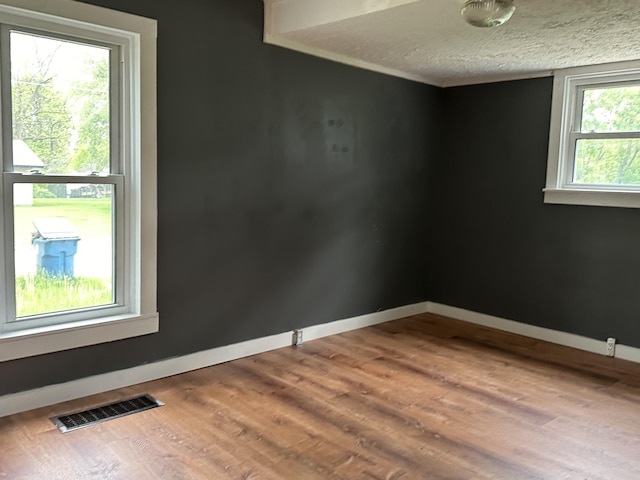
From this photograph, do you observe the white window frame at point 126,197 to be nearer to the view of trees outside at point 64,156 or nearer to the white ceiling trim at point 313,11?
the view of trees outside at point 64,156

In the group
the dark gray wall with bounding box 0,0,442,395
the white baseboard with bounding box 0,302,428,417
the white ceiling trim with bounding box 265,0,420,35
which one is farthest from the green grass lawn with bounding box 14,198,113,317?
the white ceiling trim with bounding box 265,0,420,35

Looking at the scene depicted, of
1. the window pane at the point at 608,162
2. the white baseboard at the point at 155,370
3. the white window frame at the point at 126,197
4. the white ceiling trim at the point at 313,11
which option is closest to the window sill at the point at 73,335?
the white window frame at the point at 126,197

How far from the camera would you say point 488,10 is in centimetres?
231

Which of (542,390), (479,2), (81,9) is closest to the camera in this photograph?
(479,2)

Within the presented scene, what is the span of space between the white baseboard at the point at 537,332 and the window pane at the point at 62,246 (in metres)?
3.17

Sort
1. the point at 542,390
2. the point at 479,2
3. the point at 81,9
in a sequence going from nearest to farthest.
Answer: the point at 479,2, the point at 81,9, the point at 542,390

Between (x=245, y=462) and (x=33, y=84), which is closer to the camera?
(x=245, y=462)

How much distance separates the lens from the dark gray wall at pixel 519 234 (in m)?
4.18

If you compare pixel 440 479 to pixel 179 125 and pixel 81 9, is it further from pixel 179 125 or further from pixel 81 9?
pixel 81 9

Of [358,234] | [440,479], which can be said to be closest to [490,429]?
[440,479]

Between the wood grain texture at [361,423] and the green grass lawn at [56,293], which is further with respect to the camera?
the green grass lawn at [56,293]

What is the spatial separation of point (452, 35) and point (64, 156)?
240 centimetres

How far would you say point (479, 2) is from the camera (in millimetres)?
2311

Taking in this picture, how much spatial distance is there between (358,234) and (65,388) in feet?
8.16
